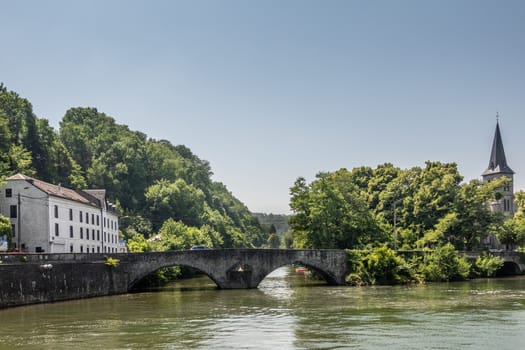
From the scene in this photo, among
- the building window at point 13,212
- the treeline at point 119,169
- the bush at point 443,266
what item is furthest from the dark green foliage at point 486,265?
the building window at point 13,212

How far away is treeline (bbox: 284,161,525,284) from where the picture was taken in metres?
65.1

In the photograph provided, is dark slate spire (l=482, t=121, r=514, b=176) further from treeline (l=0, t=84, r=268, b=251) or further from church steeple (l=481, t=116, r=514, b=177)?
treeline (l=0, t=84, r=268, b=251)

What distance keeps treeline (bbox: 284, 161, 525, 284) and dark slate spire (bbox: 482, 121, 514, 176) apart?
37044 mm

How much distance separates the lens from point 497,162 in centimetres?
12519

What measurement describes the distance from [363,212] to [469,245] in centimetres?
1355

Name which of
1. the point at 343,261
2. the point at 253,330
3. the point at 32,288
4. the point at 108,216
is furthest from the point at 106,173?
the point at 253,330

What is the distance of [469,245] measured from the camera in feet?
254

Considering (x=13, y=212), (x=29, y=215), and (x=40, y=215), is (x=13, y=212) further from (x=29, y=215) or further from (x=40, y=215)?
(x=40, y=215)

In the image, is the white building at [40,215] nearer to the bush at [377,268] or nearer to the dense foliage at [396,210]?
the dense foliage at [396,210]

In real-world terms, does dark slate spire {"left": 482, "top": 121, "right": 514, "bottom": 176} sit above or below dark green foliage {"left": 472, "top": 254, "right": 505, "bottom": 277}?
above

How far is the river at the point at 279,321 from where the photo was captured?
29844 millimetres

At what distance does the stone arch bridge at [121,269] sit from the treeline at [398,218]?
554 centimetres

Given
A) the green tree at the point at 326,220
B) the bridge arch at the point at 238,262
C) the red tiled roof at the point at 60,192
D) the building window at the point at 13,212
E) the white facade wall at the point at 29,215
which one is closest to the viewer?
the bridge arch at the point at 238,262

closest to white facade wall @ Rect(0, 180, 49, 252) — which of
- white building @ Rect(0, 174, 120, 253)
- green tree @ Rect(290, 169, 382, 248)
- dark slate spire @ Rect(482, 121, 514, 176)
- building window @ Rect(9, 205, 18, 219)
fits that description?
white building @ Rect(0, 174, 120, 253)
